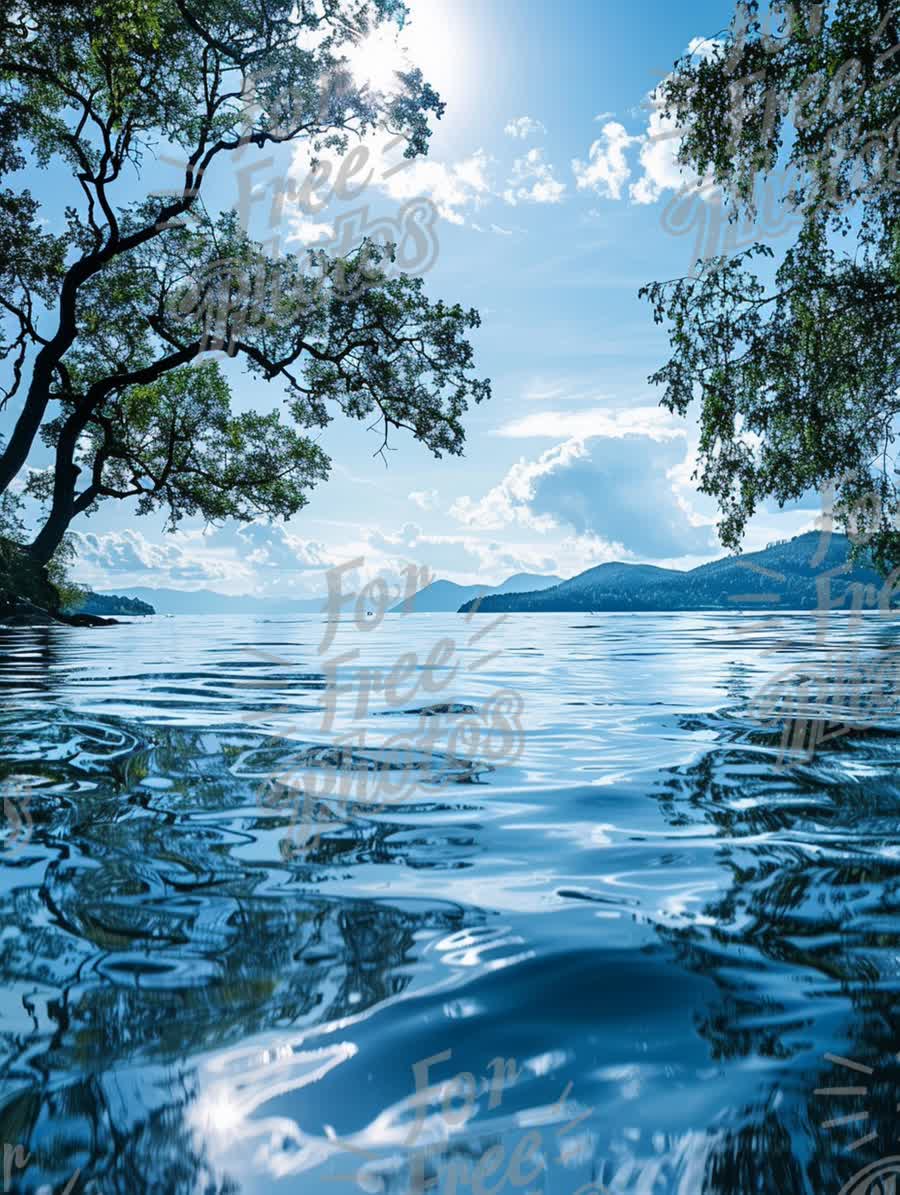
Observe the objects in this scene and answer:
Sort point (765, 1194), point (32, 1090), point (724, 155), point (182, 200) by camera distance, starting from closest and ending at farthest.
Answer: point (765, 1194) < point (32, 1090) < point (724, 155) < point (182, 200)

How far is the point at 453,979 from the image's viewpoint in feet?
6.07

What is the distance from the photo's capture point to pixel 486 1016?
5.54 feet

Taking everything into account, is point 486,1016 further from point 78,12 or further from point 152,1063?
point 78,12

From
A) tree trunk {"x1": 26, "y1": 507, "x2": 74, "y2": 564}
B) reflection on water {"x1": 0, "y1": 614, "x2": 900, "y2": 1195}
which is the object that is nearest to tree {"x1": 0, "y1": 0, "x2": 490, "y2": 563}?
tree trunk {"x1": 26, "y1": 507, "x2": 74, "y2": 564}

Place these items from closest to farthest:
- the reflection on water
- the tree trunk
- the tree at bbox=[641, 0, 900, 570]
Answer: the reflection on water < the tree at bbox=[641, 0, 900, 570] < the tree trunk

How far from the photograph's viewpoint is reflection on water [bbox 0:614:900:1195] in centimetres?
129

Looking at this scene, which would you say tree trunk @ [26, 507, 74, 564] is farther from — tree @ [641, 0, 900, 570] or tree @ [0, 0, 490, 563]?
tree @ [641, 0, 900, 570]

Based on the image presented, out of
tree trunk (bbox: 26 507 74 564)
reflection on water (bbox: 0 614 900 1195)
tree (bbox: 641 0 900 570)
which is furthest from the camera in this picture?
tree trunk (bbox: 26 507 74 564)

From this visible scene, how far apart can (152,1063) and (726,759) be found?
3564mm

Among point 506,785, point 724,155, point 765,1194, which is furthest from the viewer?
point 724,155

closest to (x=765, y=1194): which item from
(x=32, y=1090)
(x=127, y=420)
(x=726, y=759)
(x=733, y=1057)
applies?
(x=733, y=1057)

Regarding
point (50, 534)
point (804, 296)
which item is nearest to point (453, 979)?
point (804, 296)

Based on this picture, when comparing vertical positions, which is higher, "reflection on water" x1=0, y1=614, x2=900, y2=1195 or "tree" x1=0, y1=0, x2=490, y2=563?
"tree" x1=0, y1=0, x2=490, y2=563

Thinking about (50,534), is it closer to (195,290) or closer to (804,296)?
(195,290)
